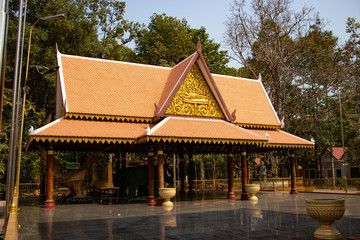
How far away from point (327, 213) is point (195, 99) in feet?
38.8

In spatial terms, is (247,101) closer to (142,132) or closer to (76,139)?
(142,132)

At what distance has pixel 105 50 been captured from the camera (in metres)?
35.0

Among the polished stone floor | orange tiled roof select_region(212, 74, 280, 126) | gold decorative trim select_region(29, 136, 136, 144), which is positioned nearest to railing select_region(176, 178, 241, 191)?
orange tiled roof select_region(212, 74, 280, 126)

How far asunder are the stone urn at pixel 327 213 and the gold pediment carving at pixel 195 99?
11059 mm

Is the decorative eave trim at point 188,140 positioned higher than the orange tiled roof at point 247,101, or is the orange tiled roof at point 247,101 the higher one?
the orange tiled roof at point 247,101

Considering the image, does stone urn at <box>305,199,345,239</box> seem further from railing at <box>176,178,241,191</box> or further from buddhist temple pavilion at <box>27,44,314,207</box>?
railing at <box>176,178,241,191</box>

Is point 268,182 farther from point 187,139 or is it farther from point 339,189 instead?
point 187,139

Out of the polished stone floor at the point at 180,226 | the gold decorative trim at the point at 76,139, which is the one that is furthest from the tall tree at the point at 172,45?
the polished stone floor at the point at 180,226

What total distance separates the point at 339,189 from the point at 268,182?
501 cm

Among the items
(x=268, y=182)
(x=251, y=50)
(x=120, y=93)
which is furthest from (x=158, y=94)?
(x=251, y=50)

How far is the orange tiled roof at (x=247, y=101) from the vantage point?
21.0 metres

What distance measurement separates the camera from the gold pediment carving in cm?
1780

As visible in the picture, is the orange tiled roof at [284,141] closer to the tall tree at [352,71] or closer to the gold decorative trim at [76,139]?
the gold decorative trim at [76,139]

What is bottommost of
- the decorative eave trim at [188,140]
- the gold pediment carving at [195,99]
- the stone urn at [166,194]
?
the stone urn at [166,194]
